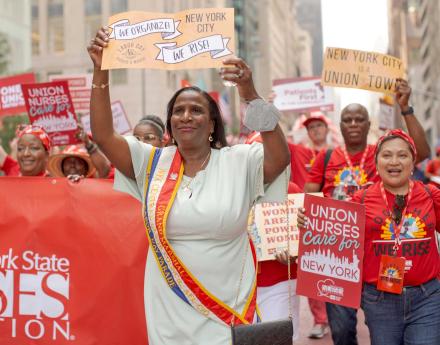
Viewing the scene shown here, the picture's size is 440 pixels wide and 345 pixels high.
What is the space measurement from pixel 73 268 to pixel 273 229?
1418 millimetres

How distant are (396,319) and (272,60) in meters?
113

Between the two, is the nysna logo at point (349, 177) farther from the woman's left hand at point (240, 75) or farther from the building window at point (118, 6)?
the building window at point (118, 6)

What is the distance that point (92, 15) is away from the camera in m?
54.8

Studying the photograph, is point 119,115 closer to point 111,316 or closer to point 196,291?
point 111,316

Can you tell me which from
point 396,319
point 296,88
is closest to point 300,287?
point 396,319

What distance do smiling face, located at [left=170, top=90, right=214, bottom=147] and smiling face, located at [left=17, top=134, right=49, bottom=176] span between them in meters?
2.41

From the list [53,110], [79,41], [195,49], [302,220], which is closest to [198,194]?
[195,49]

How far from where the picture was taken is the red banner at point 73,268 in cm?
459

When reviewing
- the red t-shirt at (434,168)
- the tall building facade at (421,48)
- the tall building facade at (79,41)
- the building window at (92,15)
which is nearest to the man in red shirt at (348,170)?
the red t-shirt at (434,168)

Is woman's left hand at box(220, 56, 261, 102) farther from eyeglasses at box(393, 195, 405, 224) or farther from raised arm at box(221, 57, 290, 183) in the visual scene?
eyeglasses at box(393, 195, 405, 224)

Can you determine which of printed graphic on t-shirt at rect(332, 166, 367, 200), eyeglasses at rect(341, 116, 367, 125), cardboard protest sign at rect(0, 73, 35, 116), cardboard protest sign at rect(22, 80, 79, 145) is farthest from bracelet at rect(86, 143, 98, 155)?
cardboard protest sign at rect(0, 73, 35, 116)

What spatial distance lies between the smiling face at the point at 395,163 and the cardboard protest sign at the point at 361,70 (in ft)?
3.92

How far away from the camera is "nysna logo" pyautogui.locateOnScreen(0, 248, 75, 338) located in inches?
180

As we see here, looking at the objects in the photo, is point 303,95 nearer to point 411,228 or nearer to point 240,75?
point 411,228
